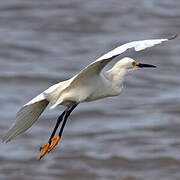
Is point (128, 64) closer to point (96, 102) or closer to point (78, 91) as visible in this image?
point (78, 91)

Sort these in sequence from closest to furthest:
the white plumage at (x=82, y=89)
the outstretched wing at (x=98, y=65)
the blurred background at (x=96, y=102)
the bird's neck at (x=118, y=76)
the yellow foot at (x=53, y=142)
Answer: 1. the outstretched wing at (x=98, y=65)
2. the white plumage at (x=82, y=89)
3. the bird's neck at (x=118, y=76)
4. the yellow foot at (x=53, y=142)
5. the blurred background at (x=96, y=102)

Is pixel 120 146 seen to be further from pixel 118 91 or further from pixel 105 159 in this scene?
pixel 118 91

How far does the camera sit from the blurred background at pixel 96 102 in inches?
536

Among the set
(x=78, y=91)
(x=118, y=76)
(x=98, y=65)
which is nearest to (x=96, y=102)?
(x=118, y=76)

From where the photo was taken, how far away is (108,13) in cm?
2166

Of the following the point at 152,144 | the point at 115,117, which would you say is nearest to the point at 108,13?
the point at 115,117

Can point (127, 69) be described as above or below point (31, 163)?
above

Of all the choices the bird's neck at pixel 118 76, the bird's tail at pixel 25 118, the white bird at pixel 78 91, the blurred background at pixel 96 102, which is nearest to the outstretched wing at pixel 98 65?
the white bird at pixel 78 91

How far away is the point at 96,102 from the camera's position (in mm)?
16875

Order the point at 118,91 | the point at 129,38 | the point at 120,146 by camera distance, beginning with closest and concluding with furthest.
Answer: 1. the point at 118,91
2. the point at 120,146
3. the point at 129,38

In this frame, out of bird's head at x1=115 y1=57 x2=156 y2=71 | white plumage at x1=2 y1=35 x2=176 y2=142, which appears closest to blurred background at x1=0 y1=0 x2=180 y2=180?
white plumage at x1=2 y1=35 x2=176 y2=142

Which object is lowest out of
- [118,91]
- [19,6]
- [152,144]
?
[152,144]

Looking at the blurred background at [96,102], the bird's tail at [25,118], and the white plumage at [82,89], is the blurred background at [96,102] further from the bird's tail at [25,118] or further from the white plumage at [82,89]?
the white plumage at [82,89]

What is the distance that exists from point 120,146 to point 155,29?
6.93 meters
